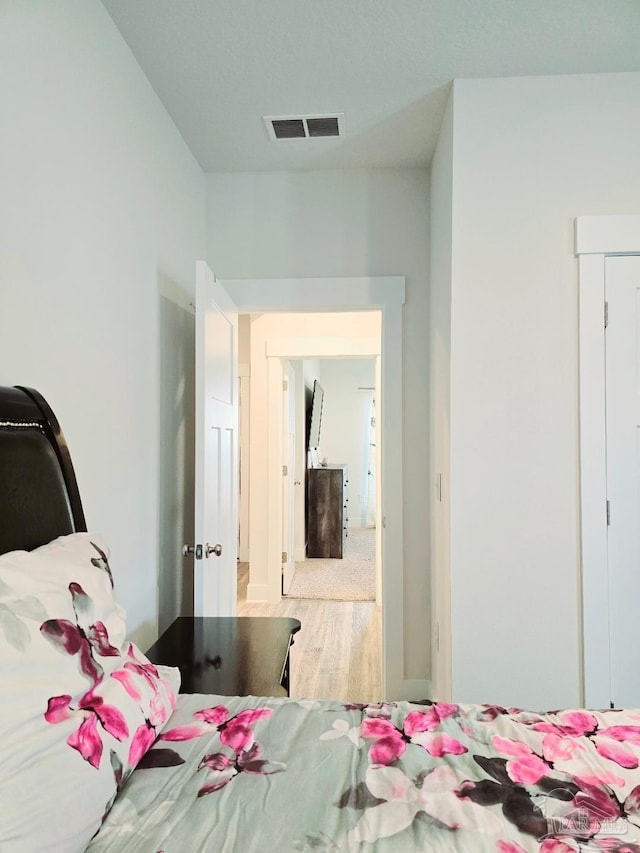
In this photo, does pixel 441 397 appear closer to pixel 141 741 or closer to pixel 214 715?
pixel 214 715

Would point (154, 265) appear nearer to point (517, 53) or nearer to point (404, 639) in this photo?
point (517, 53)

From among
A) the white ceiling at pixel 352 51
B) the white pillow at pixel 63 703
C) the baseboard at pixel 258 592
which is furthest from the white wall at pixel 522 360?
the baseboard at pixel 258 592

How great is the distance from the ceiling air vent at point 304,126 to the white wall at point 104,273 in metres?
0.43

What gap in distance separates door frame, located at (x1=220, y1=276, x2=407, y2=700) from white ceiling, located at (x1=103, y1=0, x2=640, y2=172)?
69 cm

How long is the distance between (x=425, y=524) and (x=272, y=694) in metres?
1.53

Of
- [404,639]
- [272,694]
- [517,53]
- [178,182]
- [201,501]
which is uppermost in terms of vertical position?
[517,53]

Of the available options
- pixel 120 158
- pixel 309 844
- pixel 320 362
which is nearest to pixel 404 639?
pixel 309 844

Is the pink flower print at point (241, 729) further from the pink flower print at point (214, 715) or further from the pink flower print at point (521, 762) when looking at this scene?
the pink flower print at point (521, 762)

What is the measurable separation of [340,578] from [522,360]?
3907 millimetres

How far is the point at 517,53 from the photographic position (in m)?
2.04

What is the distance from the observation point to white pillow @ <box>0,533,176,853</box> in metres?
0.69

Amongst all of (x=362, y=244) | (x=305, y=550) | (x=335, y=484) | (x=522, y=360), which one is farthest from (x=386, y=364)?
(x=305, y=550)

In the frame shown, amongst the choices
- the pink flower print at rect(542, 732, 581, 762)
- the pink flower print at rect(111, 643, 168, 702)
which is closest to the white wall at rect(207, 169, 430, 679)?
the pink flower print at rect(542, 732, 581, 762)

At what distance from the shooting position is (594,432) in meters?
2.13
